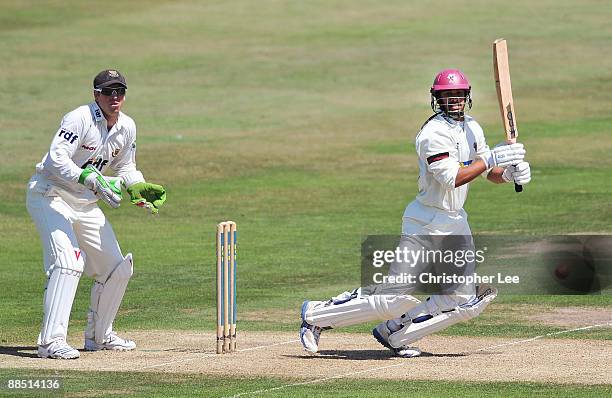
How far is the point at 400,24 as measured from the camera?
42.7 m

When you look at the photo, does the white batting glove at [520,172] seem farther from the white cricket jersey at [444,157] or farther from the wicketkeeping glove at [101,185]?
the wicketkeeping glove at [101,185]

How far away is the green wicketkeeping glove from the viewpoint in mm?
11734

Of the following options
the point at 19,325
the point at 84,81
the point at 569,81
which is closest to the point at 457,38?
the point at 569,81

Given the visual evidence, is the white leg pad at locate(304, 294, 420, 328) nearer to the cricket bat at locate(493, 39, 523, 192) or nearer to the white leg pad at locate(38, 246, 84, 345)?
the cricket bat at locate(493, 39, 523, 192)

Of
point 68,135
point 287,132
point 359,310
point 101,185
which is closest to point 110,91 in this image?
point 68,135

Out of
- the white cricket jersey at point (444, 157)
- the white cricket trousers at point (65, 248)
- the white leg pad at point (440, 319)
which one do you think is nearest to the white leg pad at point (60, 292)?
the white cricket trousers at point (65, 248)

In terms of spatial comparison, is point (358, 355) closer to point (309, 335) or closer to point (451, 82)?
point (309, 335)

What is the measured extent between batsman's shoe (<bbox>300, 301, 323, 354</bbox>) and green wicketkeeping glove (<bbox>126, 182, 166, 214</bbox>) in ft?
4.83

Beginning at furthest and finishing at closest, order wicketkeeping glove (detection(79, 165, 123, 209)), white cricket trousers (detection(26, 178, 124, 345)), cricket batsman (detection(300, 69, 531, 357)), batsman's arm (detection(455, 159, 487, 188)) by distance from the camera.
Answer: white cricket trousers (detection(26, 178, 124, 345)) < wicketkeeping glove (detection(79, 165, 123, 209)) < cricket batsman (detection(300, 69, 531, 357)) < batsman's arm (detection(455, 159, 487, 188))

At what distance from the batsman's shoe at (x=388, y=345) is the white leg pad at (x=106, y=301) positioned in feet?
6.69

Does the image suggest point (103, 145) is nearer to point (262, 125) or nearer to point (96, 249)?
point (96, 249)

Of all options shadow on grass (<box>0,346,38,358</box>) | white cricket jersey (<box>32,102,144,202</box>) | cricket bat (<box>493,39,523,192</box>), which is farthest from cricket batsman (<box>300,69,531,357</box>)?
shadow on grass (<box>0,346,38,358</box>)

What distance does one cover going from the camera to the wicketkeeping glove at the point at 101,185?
36.5ft

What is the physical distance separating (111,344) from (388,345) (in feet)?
7.22
